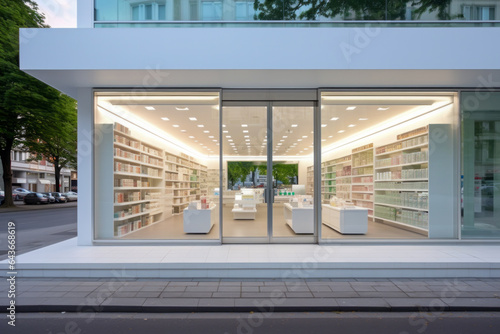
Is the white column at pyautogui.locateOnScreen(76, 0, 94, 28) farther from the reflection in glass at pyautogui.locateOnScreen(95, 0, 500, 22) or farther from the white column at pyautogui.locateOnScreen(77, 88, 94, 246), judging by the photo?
the white column at pyautogui.locateOnScreen(77, 88, 94, 246)

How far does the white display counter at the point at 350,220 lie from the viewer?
793cm

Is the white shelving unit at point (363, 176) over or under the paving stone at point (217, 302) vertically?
over

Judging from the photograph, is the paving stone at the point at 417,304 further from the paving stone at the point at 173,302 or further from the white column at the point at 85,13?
the white column at the point at 85,13

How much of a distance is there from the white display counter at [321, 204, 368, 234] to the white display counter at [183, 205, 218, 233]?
121 inches

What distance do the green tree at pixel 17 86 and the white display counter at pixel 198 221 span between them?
12.8 meters

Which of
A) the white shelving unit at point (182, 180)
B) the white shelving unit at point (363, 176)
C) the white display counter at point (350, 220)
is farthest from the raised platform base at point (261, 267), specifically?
the white shelving unit at point (363, 176)

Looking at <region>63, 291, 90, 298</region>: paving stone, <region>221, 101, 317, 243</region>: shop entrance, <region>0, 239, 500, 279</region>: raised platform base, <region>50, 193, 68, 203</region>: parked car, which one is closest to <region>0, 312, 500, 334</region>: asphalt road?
<region>63, 291, 90, 298</region>: paving stone

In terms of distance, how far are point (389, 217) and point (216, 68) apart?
662 cm

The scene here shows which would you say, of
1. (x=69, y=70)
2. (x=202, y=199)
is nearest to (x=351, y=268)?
(x=202, y=199)

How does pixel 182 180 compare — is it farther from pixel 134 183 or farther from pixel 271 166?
pixel 271 166

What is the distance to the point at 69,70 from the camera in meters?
5.88

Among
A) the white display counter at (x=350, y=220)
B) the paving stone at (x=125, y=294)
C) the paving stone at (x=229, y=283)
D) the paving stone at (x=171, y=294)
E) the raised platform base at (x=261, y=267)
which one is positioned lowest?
the paving stone at (x=229, y=283)

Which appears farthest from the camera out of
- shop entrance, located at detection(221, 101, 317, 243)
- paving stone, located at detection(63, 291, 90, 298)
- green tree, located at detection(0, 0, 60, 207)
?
green tree, located at detection(0, 0, 60, 207)

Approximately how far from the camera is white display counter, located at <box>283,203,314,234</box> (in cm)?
761
